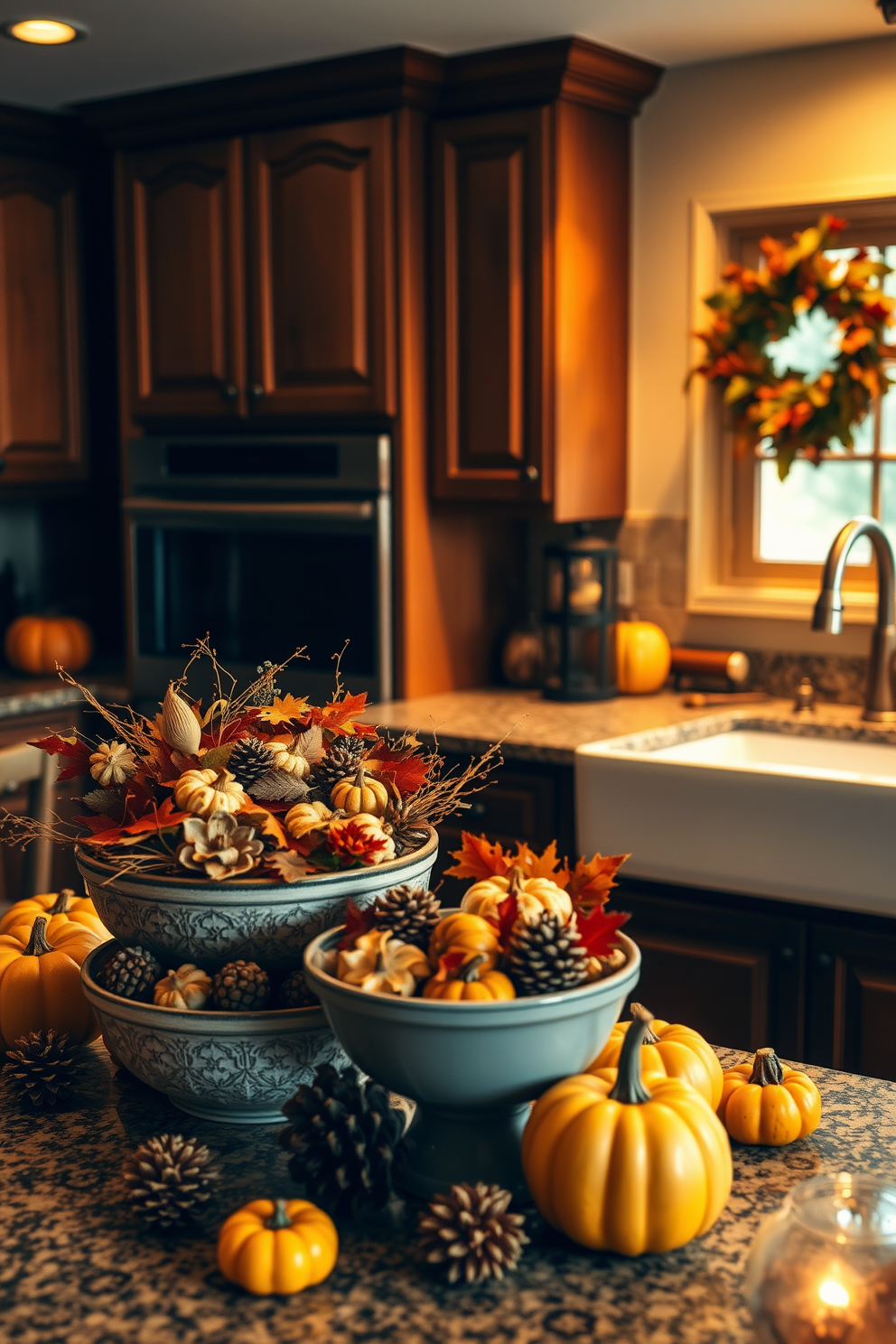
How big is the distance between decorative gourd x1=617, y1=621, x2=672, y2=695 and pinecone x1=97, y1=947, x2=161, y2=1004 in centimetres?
221

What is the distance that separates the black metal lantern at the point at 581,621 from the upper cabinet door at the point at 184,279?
0.88 metres

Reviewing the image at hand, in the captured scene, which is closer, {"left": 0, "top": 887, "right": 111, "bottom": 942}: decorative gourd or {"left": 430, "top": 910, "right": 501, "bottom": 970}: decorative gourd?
{"left": 430, "top": 910, "right": 501, "bottom": 970}: decorative gourd

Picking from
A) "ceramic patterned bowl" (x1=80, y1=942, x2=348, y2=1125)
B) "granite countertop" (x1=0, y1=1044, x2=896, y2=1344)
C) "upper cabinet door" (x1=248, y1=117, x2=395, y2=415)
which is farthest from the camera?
"upper cabinet door" (x1=248, y1=117, x2=395, y2=415)

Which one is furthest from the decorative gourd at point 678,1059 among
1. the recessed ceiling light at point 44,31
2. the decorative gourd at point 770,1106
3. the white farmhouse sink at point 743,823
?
the recessed ceiling light at point 44,31

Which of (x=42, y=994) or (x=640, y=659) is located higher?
(x=640, y=659)

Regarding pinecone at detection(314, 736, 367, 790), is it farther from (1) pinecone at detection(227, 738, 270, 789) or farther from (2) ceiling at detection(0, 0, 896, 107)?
(2) ceiling at detection(0, 0, 896, 107)

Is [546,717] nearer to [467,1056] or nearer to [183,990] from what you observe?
[183,990]

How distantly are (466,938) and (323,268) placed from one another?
8.01ft

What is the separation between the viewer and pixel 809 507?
126 inches

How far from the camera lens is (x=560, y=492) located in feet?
10.2

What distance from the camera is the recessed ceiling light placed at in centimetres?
282

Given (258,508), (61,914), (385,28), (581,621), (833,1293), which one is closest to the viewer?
(833,1293)

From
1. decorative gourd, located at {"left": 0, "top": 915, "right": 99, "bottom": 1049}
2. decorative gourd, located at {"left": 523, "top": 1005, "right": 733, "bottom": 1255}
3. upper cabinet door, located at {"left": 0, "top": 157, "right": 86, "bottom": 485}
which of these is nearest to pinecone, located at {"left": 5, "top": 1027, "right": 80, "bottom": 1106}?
decorative gourd, located at {"left": 0, "top": 915, "right": 99, "bottom": 1049}

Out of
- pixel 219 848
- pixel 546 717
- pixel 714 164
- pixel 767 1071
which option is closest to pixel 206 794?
pixel 219 848
